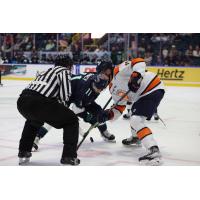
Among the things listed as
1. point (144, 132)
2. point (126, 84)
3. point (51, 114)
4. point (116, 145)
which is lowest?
point (116, 145)

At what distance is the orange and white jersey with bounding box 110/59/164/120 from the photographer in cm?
287

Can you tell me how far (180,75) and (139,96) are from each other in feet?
23.7

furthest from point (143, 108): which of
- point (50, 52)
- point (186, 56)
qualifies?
point (50, 52)

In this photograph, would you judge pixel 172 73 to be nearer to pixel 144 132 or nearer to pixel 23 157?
pixel 144 132

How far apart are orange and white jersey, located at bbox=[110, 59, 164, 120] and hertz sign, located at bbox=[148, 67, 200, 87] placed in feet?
22.2

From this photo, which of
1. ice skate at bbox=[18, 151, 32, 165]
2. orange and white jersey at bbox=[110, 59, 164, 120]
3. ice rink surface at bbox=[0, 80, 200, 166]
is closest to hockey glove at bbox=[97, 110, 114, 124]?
orange and white jersey at bbox=[110, 59, 164, 120]

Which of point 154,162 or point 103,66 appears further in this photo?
point 103,66

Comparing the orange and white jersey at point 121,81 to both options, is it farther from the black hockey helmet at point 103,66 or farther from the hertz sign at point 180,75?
the hertz sign at point 180,75

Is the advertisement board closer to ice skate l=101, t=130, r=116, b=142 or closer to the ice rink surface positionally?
the ice rink surface

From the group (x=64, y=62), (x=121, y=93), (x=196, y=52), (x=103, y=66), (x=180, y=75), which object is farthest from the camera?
(x=180, y=75)

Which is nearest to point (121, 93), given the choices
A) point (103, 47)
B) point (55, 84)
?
point (55, 84)

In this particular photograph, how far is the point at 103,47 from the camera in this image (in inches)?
424

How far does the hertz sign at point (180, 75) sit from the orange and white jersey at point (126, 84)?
6.77 m

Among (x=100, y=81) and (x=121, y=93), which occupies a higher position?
(x=100, y=81)
